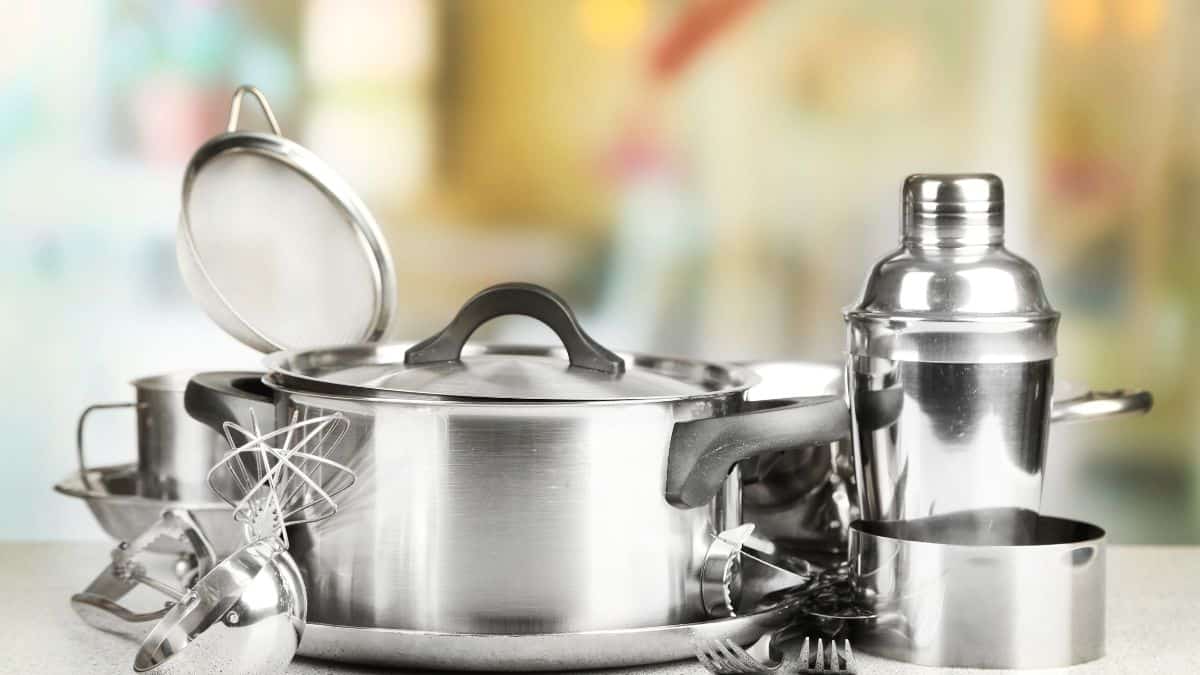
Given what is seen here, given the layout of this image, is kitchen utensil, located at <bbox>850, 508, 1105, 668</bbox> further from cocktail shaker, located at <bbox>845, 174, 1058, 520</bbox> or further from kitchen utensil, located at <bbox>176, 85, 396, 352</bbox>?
kitchen utensil, located at <bbox>176, 85, 396, 352</bbox>

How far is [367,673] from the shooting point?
773 mm

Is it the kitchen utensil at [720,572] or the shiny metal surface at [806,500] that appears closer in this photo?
the kitchen utensil at [720,572]

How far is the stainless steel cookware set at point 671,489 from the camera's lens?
2.39 ft

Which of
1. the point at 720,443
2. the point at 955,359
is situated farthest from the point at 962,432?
the point at 720,443

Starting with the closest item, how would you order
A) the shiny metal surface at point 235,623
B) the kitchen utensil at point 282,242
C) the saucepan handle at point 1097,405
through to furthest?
1. the shiny metal surface at point 235,623
2. the saucepan handle at point 1097,405
3. the kitchen utensil at point 282,242

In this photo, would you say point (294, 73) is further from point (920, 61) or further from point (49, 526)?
point (920, 61)

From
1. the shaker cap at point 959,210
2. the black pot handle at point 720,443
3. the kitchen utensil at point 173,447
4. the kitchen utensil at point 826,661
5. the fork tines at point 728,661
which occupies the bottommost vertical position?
the kitchen utensil at point 826,661

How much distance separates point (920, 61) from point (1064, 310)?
331 mm

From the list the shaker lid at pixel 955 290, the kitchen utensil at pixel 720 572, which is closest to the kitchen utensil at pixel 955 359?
the shaker lid at pixel 955 290

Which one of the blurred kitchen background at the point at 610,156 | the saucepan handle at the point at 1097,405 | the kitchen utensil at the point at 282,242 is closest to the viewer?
the saucepan handle at the point at 1097,405

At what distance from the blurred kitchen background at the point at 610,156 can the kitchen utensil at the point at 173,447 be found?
511 millimetres

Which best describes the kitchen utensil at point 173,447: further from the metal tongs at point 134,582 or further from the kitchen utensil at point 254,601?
the kitchen utensil at point 254,601

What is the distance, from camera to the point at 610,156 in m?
1.57

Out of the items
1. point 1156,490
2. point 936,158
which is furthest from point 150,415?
point 1156,490
